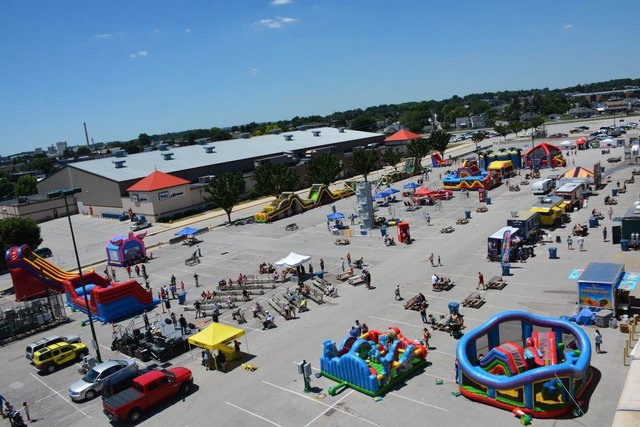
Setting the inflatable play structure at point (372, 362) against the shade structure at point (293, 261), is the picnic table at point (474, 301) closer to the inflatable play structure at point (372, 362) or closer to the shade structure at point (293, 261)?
the inflatable play structure at point (372, 362)

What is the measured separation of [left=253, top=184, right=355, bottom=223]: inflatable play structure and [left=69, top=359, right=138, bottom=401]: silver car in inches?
1369

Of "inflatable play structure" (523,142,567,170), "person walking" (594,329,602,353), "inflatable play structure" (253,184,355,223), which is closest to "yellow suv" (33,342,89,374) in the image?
"person walking" (594,329,602,353)

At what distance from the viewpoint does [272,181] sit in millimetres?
66625

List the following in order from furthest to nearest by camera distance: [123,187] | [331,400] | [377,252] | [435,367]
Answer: [123,187] → [377,252] → [435,367] → [331,400]

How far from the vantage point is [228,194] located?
58.0 meters

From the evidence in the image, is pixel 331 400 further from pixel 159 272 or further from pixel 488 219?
pixel 488 219

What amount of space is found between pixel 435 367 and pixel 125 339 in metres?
16.5

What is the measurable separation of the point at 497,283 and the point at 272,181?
41818 millimetres

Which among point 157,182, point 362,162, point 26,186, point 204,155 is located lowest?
point 26,186

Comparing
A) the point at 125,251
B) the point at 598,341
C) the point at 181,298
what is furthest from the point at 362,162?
the point at 598,341

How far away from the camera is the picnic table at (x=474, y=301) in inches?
1051

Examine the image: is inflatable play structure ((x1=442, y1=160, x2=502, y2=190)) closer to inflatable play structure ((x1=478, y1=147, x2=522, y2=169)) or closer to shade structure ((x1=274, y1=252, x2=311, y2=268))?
inflatable play structure ((x1=478, y1=147, x2=522, y2=169))

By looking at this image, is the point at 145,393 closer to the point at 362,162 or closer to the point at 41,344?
the point at 41,344

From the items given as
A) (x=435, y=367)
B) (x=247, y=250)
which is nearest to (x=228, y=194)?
(x=247, y=250)
